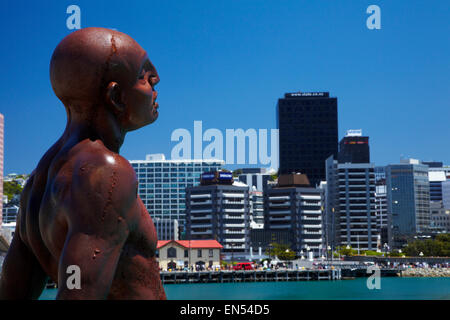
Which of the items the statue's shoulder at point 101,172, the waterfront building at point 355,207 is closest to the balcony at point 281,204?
the waterfront building at point 355,207

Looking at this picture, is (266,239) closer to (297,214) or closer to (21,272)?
(297,214)

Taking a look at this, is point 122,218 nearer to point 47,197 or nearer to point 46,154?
point 47,197

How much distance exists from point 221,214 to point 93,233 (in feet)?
471

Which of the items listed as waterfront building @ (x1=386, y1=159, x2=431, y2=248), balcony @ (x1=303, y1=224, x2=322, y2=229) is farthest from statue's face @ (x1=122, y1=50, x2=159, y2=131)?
waterfront building @ (x1=386, y1=159, x2=431, y2=248)

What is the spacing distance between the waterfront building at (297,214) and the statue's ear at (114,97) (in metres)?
149

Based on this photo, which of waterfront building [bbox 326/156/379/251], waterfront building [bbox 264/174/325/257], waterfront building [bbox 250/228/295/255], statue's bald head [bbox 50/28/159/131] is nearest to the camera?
statue's bald head [bbox 50/28/159/131]

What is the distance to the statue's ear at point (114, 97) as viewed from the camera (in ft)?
10.5

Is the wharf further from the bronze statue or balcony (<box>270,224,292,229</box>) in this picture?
the bronze statue

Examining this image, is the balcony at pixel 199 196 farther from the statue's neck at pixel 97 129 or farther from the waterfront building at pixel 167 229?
the statue's neck at pixel 97 129

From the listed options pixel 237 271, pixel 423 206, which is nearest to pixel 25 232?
pixel 237 271

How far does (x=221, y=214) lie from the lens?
146000 millimetres

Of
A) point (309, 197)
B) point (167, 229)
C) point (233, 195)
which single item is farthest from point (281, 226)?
point (167, 229)

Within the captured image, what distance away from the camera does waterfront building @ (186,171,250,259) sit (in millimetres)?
145500

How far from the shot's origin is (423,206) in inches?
7628
